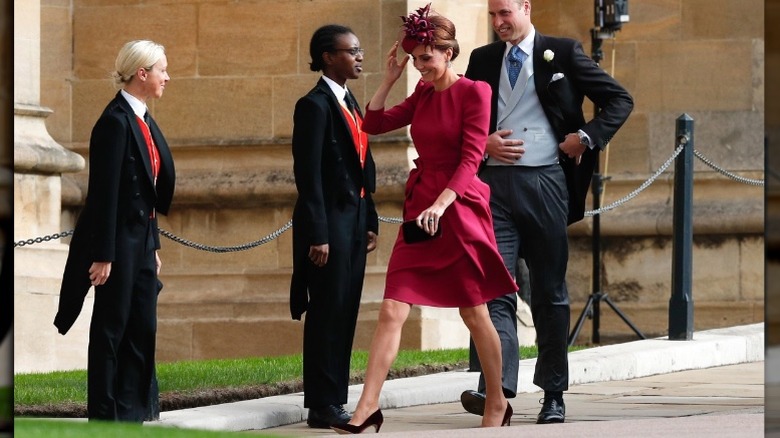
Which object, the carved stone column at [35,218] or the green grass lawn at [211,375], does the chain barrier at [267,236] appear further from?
the carved stone column at [35,218]

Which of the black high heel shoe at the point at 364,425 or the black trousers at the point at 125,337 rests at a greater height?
the black trousers at the point at 125,337

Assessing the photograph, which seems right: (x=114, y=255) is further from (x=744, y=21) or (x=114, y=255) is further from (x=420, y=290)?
(x=744, y=21)

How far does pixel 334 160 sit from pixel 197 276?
5088 mm

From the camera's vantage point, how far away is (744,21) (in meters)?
14.7

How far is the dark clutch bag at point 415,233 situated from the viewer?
6566 millimetres

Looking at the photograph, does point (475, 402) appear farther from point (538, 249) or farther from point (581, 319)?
point (581, 319)

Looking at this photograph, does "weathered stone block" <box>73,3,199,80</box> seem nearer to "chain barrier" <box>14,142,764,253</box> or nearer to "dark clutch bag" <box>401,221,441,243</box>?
"chain barrier" <box>14,142,764,253</box>

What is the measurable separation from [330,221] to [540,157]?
2.83 feet

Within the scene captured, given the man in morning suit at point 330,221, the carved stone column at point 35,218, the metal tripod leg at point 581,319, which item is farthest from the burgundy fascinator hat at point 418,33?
the metal tripod leg at point 581,319

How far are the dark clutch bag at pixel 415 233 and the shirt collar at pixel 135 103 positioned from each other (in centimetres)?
106

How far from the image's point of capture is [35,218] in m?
10.6

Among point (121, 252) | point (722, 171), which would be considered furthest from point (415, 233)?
point (722, 171)

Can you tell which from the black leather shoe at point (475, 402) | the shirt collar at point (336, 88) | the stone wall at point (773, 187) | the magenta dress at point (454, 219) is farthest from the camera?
the shirt collar at point (336, 88)

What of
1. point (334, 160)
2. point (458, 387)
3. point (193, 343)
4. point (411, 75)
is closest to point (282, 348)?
point (193, 343)
